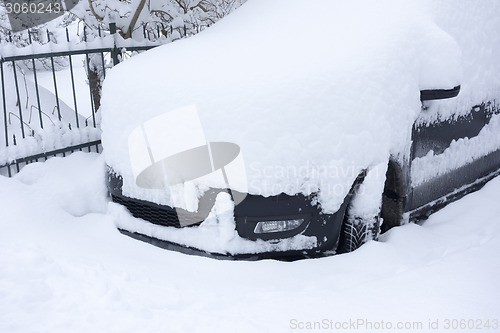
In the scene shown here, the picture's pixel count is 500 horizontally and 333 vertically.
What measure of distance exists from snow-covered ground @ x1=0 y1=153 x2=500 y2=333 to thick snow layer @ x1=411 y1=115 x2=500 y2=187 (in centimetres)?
34

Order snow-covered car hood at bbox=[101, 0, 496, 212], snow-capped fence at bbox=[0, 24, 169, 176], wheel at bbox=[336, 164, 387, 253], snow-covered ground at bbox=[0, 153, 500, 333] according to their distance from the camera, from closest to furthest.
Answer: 1. snow-covered ground at bbox=[0, 153, 500, 333]
2. snow-covered car hood at bbox=[101, 0, 496, 212]
3. wheel at bbox=[336, 164, 387, 253]
4. snow-capped fence at bbox=[0, 24, 169, 176]

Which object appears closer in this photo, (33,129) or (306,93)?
(306,93)

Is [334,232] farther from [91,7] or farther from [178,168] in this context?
[91,7]

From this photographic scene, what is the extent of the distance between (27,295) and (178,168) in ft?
3.33

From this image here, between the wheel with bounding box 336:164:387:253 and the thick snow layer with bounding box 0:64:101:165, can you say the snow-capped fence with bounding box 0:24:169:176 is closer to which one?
the thick snow layer with bounding box 0:64:101:165

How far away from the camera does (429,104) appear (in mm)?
3016

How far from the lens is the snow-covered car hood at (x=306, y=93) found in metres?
2.59

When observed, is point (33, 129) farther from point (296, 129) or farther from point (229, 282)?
point (296, 129)

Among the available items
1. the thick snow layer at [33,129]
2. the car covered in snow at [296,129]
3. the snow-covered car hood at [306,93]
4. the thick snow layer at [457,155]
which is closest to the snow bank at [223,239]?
the car covered in snow at [296,129]

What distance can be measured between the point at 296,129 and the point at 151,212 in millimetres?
1064

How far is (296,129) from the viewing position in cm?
258

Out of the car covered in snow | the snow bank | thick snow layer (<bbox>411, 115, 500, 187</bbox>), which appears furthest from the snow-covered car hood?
thick snow layer (<bbox>411, 115, 500, 187</bbox>)

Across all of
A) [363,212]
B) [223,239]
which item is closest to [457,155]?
[363,212]

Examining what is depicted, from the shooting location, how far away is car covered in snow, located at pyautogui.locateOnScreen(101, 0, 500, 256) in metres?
2.60
